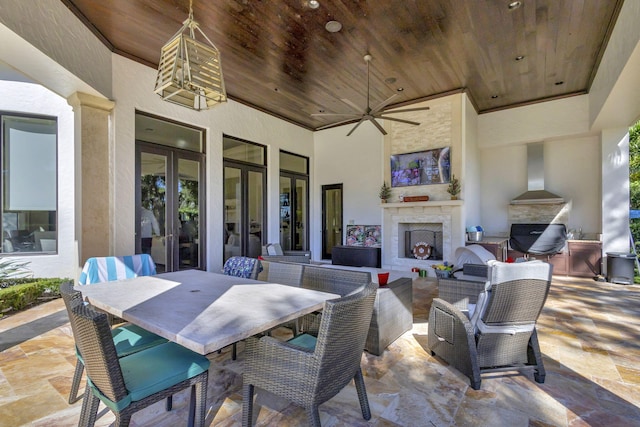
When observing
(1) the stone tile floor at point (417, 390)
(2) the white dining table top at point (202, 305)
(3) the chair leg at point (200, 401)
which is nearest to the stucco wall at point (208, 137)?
(1) the stone tile floor at point (417, 390)

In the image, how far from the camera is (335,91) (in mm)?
6102

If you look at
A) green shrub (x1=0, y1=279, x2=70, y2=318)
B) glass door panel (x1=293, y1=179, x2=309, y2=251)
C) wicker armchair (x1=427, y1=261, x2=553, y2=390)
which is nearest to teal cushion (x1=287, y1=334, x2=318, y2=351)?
wicker armchair (x1=427, y1=261, x2=553, y2=390)

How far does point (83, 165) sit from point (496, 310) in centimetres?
506

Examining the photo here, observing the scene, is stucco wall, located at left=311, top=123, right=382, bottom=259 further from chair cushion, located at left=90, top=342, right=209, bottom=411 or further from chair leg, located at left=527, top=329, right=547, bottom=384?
chair cushion, located at left=90, top=342, right=209, bottom=411

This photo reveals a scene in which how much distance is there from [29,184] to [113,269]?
352 cm

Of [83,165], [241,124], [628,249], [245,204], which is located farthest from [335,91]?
[628,249]

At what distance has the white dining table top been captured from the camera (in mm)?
1504

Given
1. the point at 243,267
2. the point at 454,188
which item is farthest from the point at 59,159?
the point at 454,188

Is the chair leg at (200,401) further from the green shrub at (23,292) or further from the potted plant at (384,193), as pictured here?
the potted plant at (384,193)

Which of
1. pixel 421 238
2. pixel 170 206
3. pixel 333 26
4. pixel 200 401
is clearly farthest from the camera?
pixel 421 238

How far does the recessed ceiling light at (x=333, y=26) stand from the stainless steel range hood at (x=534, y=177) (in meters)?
5.42

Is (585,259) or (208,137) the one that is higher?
(208,137)

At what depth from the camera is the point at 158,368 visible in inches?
65.0

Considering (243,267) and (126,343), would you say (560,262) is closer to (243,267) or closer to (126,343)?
(243,267)
